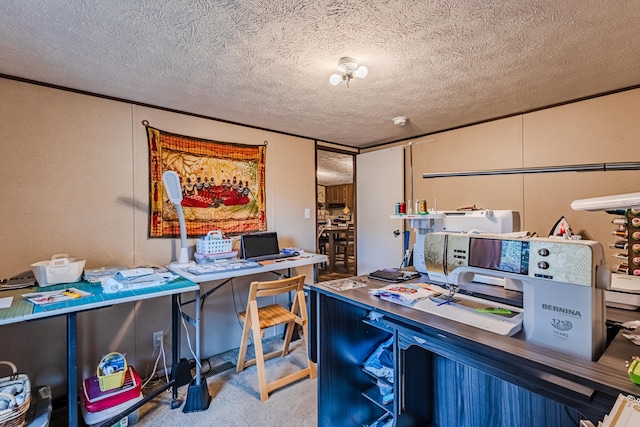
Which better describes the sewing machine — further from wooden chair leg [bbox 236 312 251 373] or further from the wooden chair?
wooden chair leg [bbox 236 312 251 373]

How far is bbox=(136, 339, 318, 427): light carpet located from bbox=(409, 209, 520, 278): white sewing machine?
46.5 inches

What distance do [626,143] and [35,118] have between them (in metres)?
4.01

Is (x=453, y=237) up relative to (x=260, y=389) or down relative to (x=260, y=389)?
up

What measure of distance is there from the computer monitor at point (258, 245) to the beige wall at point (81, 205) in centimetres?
52

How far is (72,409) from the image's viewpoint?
141cm

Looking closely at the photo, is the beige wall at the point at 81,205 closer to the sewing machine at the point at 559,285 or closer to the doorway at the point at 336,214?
the doorway at the point at 336,214

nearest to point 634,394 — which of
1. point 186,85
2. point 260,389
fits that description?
point 260,389

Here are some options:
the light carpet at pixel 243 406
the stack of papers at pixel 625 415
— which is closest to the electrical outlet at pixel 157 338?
the light carpet at pixel 243 406

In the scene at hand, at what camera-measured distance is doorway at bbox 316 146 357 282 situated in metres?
4.56

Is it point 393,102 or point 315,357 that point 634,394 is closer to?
point 315,357

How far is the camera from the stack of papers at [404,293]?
1.24 m

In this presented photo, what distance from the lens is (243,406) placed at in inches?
73.7

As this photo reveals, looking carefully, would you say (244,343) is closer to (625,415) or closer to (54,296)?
(54,296)

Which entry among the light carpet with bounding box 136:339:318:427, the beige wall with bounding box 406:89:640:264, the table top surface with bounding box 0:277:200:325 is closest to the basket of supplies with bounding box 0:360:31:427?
the table top surface with bounding box 0:277:200:325
